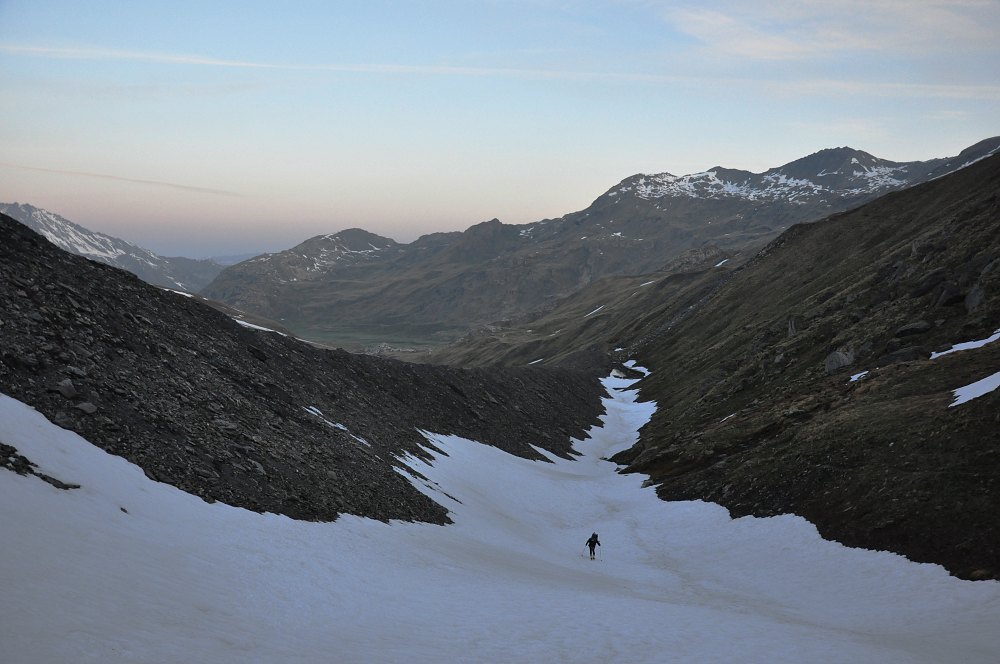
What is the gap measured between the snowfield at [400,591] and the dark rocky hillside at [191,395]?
1473 mm

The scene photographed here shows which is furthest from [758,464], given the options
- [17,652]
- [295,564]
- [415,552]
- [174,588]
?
[17,652]

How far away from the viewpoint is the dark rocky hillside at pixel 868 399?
98.0ft

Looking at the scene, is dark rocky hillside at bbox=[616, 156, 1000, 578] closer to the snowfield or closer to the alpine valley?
the alpine valley

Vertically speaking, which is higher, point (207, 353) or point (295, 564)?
point (207, 353)

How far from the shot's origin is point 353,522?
26219 mm

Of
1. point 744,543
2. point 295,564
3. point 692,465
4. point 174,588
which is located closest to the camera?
point 174,588

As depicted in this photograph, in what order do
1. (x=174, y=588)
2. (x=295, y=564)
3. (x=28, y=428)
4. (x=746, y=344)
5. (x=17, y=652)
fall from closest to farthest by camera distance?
(x=17, y=652)
(x=174, y=588)
(x=28, y=428)
(x=295, y=564)
(x=746, y=344)

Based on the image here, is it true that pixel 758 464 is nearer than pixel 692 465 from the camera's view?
Yes

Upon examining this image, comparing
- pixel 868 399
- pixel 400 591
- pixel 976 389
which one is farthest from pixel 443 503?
pixel 976 389

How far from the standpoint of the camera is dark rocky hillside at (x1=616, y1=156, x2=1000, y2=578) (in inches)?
1176

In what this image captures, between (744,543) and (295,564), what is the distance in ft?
83.2

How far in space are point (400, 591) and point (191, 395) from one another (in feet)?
43.8

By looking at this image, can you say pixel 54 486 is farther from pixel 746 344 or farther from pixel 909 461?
pixel 746 344

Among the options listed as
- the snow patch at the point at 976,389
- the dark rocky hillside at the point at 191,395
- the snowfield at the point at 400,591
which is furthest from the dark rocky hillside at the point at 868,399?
the dark rocky hillside at the point at 191,395
